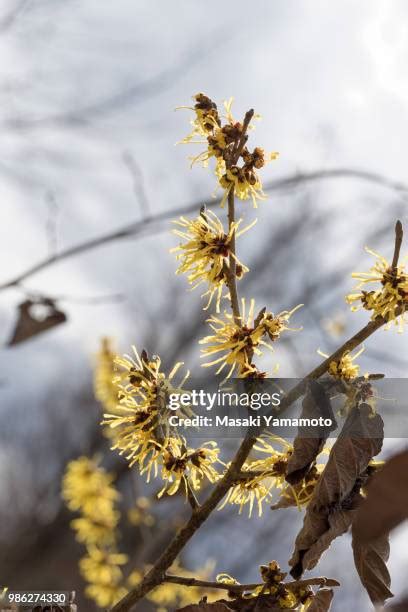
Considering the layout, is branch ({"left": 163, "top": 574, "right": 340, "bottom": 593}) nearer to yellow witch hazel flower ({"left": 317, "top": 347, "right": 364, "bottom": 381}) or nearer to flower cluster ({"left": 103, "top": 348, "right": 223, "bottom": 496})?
flower cluster ({"left": 103, "top": 348, "right": 223, "bottom": 496})

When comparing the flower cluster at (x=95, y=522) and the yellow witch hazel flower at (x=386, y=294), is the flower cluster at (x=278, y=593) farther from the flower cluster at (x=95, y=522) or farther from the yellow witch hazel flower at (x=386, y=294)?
the flower cluster at (x=95, y=522)

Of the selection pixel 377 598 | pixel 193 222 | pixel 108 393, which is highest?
pixel 108 393

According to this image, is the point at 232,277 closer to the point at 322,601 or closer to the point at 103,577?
the point at 322,601

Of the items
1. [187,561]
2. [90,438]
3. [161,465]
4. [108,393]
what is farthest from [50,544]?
[161,465]

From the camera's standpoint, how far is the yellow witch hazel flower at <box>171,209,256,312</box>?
2.69ft

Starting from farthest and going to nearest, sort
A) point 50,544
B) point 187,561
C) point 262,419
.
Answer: point 50,544 → point 187,561 → point 262,419

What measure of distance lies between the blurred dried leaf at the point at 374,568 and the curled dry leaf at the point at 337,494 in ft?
0.09

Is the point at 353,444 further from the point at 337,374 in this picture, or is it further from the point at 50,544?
the point at 50,544

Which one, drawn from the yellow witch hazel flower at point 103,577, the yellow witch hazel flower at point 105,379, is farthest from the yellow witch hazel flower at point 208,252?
the yellow witch hazel flower at point 103,577

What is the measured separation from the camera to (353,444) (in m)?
0.67

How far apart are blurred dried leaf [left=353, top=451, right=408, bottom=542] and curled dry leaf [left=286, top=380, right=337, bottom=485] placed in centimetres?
30

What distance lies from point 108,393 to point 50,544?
21.8 feet

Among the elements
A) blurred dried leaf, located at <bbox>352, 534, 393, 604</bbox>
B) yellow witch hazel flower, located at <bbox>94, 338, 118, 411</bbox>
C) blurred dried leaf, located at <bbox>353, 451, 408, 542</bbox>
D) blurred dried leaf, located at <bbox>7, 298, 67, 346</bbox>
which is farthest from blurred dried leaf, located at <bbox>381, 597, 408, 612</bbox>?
yellow witch hazel flower, located at <bbox>94, 338, 118, 411</bbox>

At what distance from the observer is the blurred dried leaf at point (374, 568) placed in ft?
2.07
